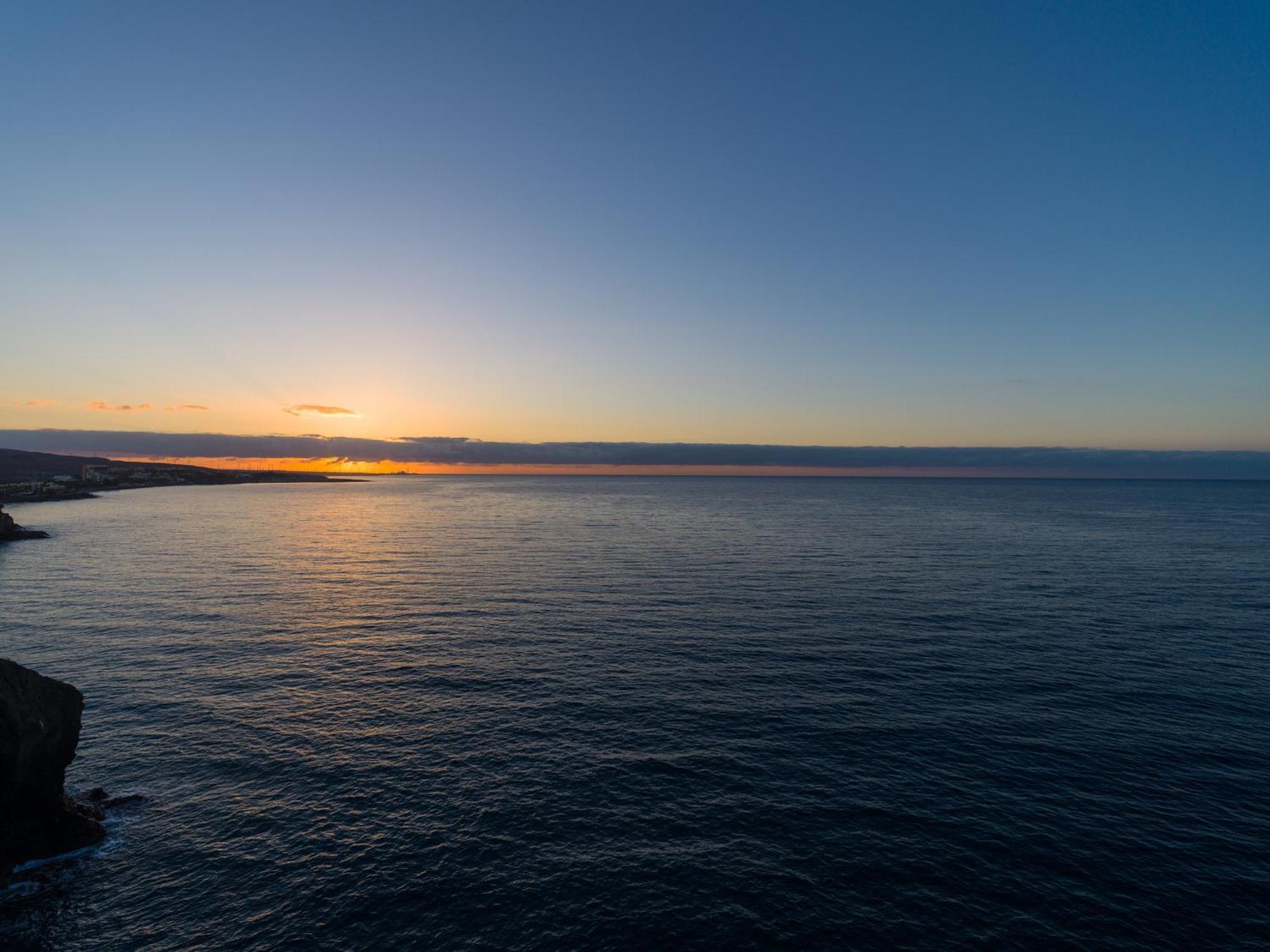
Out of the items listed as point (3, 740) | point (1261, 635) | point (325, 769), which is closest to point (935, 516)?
point (1261, 635)

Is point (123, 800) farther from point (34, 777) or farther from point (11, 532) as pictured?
point (11, 532)

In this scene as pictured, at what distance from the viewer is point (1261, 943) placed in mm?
20625

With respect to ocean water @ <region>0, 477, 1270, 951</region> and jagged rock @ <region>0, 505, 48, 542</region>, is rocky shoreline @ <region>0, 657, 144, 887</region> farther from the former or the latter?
jagged rock @ <region>0, 505, 48, 542</region>

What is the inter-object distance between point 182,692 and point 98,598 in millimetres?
40099

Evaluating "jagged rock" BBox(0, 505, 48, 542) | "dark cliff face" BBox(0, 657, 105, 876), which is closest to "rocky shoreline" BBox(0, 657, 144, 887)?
"dark cliff face" BBox(0, 657, 105, 876)

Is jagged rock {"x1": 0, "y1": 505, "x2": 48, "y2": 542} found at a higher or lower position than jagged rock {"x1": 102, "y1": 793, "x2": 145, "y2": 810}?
higher

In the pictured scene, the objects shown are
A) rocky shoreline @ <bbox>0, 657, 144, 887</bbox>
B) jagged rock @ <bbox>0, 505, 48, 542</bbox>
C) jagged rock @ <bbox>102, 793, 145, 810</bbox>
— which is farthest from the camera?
jagged rock @ <bbox>0, 505, 48, 542</bbox>

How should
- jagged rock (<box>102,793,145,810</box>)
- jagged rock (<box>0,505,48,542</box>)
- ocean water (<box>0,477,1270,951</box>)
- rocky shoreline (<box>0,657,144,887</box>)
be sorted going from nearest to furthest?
ocean water (<box>0,477,1270,951</box>) < rocky shoreline (<box>0,657,144,887</box>) < jagged rock (<box>102,793,145,810</box>) < jagged rock (<box>0,505,48,542</box>)

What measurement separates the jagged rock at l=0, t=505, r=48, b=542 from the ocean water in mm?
69857

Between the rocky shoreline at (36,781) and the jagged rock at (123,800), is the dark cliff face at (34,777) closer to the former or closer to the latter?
the rocky shoreline at (36,781)

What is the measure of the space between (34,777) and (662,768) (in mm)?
28753

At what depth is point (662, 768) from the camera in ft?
103

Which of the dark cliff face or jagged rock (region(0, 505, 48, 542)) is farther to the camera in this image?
jagged rock (region(0, 505, 48, 542))

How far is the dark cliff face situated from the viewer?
2536cm
